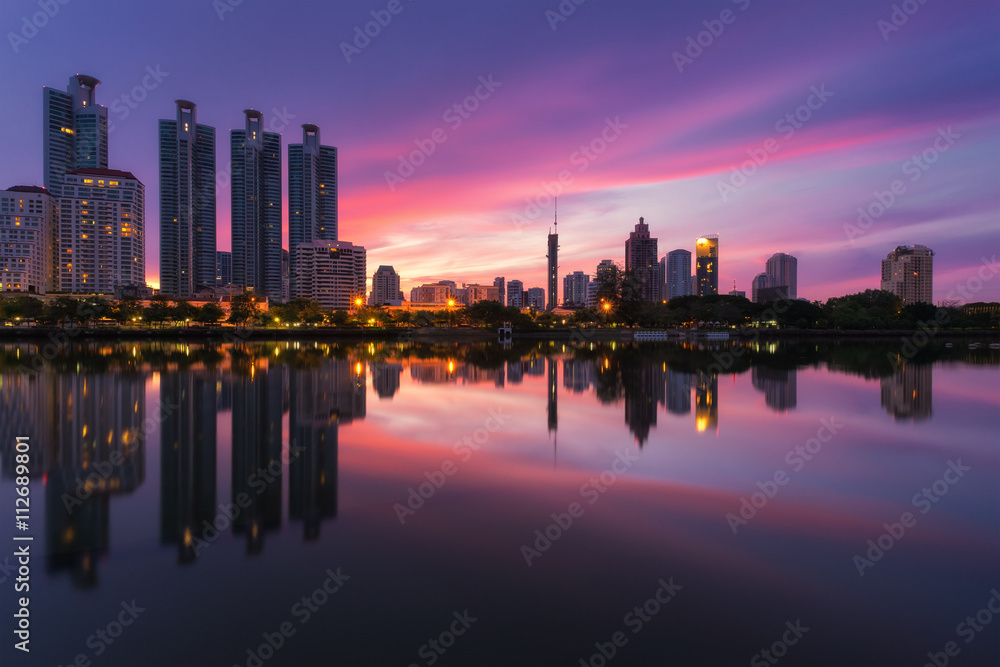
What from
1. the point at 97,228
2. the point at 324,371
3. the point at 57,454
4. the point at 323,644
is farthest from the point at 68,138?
the point at 323,644

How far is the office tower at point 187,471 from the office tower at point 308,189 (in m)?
160

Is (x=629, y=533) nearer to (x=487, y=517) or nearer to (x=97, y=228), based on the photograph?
(x=487, y=517)

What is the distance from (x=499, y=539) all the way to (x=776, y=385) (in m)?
19.8

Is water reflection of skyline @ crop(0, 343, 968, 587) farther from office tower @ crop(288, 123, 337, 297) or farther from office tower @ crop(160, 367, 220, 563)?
office tower @ crop(288, 123, 337, 297)

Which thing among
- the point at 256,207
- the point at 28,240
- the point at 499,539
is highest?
the point at 256,207

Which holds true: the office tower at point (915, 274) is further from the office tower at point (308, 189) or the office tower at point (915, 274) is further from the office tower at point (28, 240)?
the office tower at point (28, 240)

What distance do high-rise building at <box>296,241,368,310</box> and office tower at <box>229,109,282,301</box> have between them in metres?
17.3

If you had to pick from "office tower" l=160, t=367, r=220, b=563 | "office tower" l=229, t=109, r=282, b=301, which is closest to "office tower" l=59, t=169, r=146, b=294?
"office tower" l=229, t=109, r=282, b=301

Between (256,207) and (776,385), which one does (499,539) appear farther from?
(256,207)

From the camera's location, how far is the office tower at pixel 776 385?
17283 millimetres

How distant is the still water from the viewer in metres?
4.50

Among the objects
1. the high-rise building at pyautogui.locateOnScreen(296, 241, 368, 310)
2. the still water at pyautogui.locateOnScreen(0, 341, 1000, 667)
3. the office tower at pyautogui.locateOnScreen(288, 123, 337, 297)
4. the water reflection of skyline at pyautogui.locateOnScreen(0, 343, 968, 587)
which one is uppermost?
the office tower at pyautogui.locateOnScreen(288, 123, 337, 297)

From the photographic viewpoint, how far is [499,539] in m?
6.39

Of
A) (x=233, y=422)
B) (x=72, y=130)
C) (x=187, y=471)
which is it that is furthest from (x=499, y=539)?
(x=72, y=130)
